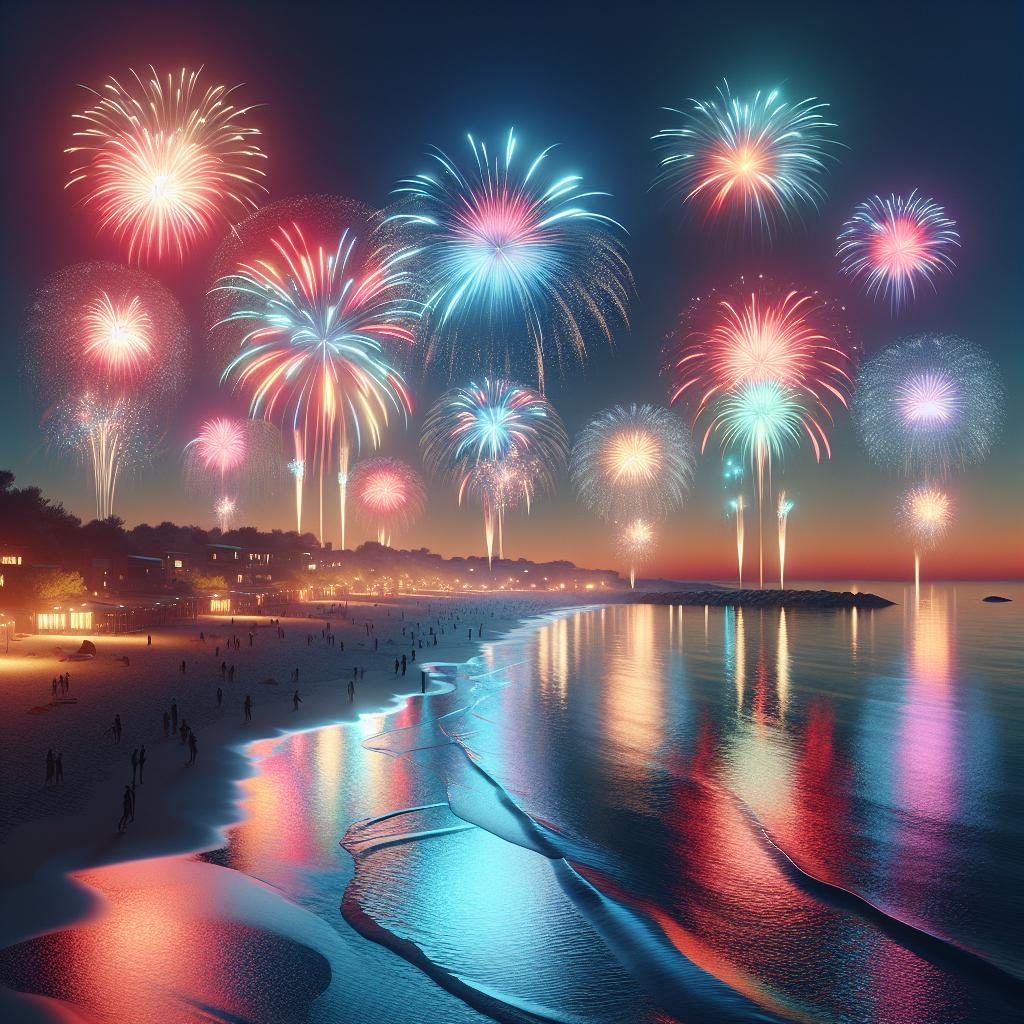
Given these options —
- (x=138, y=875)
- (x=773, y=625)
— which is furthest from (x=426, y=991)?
(x=773, y=625)

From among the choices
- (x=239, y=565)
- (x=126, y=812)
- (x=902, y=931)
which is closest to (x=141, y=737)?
(x=126, y=812)

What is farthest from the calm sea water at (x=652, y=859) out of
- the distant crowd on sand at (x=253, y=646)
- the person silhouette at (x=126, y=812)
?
the distant crowd on sand at (x=253, y=646)

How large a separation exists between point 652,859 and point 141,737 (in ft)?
75.2

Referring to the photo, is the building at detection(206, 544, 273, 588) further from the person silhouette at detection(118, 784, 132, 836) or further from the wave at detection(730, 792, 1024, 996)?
the wave at detection(730, 792, 1024, 996)

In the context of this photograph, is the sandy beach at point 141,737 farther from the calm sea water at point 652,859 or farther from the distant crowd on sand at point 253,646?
the calm sea water at point 652,859

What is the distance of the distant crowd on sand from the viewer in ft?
89.9

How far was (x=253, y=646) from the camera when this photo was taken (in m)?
65.9

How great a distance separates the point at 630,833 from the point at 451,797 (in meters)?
6.75

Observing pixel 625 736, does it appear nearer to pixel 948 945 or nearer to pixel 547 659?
pixel 948 945

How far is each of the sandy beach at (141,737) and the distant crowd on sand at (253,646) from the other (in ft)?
0.84

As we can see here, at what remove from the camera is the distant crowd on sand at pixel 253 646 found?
2739 cm

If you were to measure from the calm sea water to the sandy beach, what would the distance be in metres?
2.13

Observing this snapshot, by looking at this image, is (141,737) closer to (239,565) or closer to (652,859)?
(652,859)

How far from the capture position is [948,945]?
1742cm
